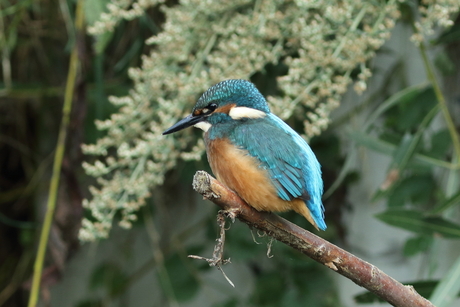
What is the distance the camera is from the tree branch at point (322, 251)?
847 millimetres

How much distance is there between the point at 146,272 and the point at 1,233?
639mm

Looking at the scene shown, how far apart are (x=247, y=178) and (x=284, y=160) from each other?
0.07m

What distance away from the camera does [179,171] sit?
1.92m

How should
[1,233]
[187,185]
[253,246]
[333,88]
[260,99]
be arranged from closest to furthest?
[260,99], [333,88], [253,246], [187,185], [1,233]

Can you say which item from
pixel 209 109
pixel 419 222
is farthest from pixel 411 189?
pixel 209 109

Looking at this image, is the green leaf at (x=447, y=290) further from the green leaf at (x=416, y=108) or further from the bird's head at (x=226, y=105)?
the bird's head at (x=226, y=105)

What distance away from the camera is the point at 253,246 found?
1.75 meters

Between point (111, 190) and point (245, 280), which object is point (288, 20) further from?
point (245, 280)

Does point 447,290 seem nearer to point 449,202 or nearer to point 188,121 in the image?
point 449,202

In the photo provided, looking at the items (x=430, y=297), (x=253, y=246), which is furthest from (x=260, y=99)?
(x=253, y=246)

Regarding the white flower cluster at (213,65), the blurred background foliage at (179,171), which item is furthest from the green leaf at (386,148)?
the white flower cluster at (213,65)

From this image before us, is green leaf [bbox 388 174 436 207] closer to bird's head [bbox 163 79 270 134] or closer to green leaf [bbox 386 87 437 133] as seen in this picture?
green leaf [bbox 386 87 437 133]

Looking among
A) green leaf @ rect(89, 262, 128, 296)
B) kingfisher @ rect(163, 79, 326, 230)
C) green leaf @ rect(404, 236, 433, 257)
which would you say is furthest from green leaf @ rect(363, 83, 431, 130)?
green leaf @ rect(89, 262, 128, 296)

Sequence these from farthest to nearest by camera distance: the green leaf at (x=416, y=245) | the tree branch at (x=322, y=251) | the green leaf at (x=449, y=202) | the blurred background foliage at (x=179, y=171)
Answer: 1. the green leaf at (x=416, y=245)
2. the blurred background foliage at (x=179, y=171)
3. the green leaf at (x=449, y=202)
4. the tree branch at (x=322, y=251)
